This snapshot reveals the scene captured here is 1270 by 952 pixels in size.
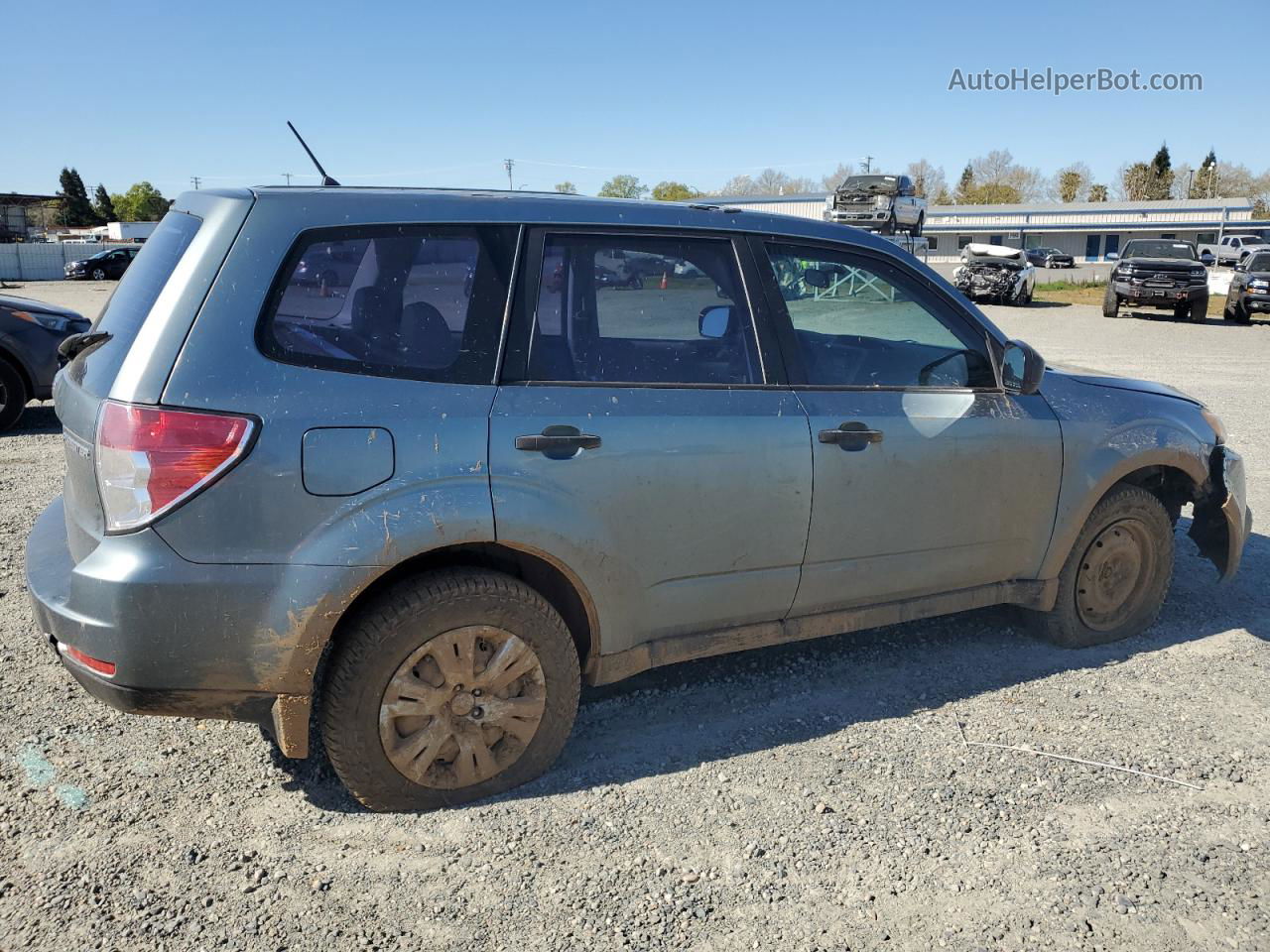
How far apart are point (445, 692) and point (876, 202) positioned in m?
33.4

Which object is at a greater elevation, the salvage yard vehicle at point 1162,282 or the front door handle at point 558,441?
the salvage yard vehicle at point 1162,282

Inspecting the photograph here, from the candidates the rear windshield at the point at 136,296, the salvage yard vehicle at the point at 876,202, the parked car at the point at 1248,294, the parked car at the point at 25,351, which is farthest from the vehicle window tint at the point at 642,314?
the salvage yard vehicle at the point at 876,202

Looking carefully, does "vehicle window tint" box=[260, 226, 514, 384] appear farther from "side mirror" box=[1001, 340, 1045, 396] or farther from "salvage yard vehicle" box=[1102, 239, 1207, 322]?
"salvage yard vehicle" box=[1102, 239, 1207, 322]

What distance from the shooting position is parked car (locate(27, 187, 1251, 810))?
2721 millimetres

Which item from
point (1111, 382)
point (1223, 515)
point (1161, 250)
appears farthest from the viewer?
point (1161, 250)

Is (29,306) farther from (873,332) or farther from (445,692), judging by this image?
(873,332)

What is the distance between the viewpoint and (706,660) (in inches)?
169

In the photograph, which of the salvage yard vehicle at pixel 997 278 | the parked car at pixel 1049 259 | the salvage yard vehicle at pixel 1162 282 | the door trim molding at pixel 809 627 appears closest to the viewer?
the door trim molding at pixel 809 627

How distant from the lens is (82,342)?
10.4 feet

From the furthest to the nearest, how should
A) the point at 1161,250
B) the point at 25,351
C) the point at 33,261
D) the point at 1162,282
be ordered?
the point at 33,261, the point at 1161,250, the point at 1162,282, the point at 25,351

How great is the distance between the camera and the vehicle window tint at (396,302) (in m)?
2.86

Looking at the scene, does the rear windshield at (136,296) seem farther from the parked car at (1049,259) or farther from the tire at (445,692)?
the parked car at (1049,259)

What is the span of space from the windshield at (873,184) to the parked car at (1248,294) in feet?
39.6

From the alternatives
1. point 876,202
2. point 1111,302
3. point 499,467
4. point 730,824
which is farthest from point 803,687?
point 876,202
